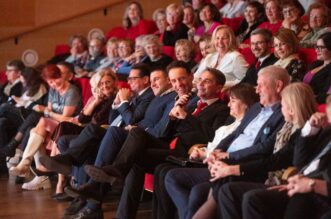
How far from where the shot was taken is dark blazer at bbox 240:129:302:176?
12.6ft

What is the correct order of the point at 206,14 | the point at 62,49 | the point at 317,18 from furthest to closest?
the point at 62,49 → the point at 206,14 → the point at 317,18

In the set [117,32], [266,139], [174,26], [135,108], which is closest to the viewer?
[266,139]

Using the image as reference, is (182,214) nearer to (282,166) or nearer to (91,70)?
(282,166)

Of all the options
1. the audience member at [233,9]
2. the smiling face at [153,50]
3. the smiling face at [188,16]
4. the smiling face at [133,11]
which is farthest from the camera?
the smiling face at [133,11]

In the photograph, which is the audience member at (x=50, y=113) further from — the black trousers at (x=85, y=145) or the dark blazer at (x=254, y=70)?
the dark blazer at (x=254, y=70)

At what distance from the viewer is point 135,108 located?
5746 millimetres

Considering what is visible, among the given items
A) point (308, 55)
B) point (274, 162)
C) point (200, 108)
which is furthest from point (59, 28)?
point (274, 162)

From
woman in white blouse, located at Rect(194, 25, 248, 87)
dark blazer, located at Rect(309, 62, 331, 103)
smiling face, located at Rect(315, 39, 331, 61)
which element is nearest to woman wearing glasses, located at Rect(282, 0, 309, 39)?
woman in white blouse, located at Rect(194, 25, 248, 87)

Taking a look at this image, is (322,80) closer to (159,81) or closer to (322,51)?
(322,51)

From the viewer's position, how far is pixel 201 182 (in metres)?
4.25

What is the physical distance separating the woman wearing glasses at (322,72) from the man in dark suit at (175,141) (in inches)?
22.2

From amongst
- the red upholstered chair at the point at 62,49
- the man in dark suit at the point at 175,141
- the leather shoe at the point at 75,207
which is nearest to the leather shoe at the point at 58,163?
the leather shoe at the point at 75,207

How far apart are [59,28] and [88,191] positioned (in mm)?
4885

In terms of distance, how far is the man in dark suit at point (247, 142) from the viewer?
4.05m
